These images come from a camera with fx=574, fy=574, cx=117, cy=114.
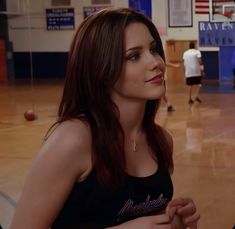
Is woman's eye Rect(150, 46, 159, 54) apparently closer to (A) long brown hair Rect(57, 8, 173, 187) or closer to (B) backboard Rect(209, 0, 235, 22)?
(A) long brown hair Rect(57, 8, 173, 187)

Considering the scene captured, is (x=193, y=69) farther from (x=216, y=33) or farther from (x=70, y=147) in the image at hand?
(x=70, y=147)

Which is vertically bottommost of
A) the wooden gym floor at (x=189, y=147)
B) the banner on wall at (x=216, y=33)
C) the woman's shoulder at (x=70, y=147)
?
the wooden gym floor at (x=189, y=147)

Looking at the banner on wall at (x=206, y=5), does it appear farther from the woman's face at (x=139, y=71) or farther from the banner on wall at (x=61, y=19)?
the woman's face at (x=139, y=71)

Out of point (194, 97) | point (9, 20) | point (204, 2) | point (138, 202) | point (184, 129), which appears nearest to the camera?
point (138, 202)

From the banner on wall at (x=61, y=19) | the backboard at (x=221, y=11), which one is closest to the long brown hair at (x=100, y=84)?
the backboard at (x=221, y=11)

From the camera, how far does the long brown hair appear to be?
60.7 inches

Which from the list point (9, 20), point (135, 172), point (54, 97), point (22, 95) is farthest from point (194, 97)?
point (135, 172)

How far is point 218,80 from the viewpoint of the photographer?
22781 mm

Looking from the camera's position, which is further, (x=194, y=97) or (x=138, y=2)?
(x=138, y=2)

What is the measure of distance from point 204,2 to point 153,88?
21515 mm

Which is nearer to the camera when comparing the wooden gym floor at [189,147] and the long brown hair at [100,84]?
the long brown hair at [100,84]

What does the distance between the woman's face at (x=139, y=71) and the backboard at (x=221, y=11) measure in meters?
20.9

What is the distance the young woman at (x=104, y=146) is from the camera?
59.3 inches

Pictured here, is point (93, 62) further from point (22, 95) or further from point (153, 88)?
point (22, 95)
